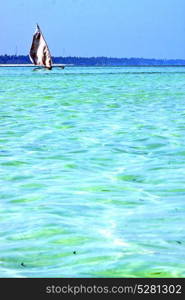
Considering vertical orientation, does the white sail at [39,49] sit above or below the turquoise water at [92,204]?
below

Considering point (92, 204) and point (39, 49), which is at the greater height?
point (92, 204)

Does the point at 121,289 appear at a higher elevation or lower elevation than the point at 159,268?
higher

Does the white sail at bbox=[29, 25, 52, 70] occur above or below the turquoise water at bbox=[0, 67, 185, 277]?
below

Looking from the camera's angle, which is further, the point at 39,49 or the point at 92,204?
the point at 39,49

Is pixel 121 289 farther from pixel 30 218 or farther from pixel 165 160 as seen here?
pixel 165 160

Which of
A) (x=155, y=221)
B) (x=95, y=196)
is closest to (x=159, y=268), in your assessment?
(x=155, y=221)

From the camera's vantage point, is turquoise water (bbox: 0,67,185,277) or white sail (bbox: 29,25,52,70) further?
white sail (bbox: 29,25,52,70)

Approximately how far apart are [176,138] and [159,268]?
882 cm

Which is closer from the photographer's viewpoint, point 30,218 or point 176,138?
point 30,218

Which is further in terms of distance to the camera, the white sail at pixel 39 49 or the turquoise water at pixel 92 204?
the white sail at pixel 39 49

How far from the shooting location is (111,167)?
1037cm

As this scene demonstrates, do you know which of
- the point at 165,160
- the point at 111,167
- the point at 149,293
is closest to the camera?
the point at 149,293

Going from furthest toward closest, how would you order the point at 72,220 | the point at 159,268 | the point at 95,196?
the point at 95,196
the point at 72,220
the point at 159,268

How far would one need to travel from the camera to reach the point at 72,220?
7020 millimetres
